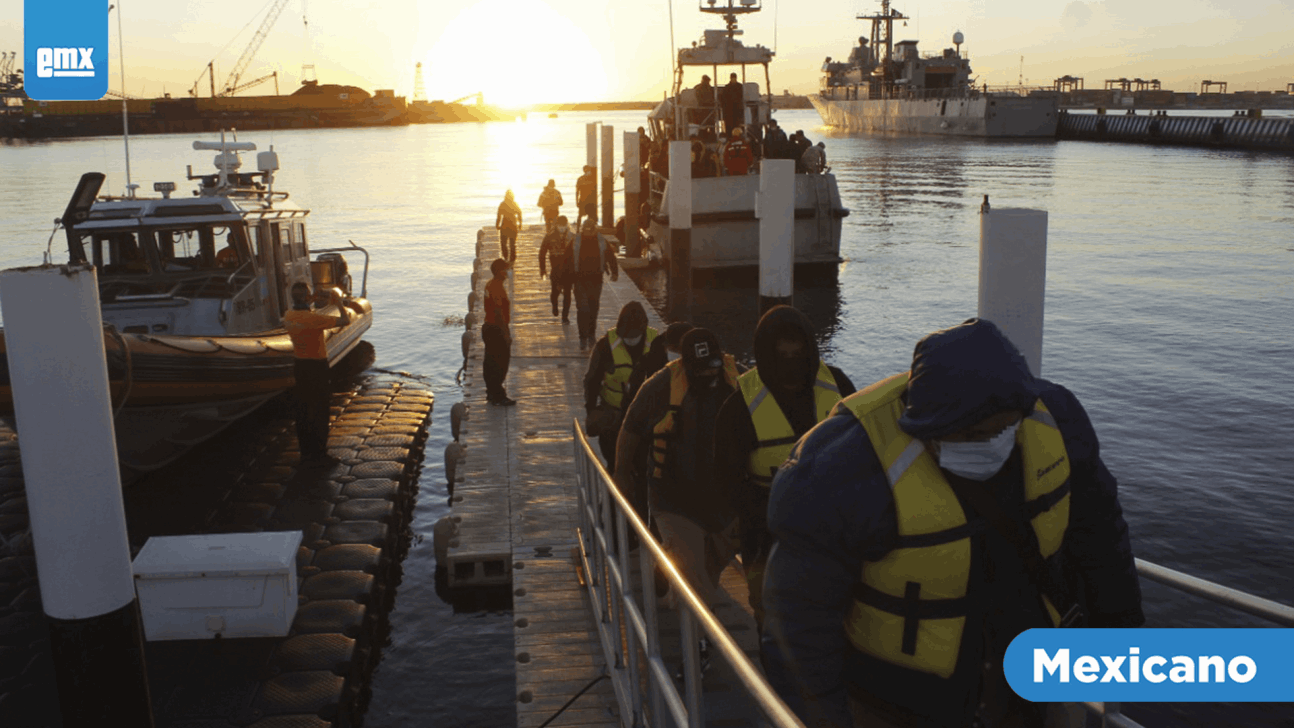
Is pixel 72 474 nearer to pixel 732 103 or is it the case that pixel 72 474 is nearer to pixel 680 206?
pixel 680 206

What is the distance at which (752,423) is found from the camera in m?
3.70

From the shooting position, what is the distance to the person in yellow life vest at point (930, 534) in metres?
2.04

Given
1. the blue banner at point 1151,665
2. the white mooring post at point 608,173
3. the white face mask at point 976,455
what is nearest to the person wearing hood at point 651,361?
the blue banner at point 1151,665

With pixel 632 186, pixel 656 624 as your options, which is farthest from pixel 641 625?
pixel 632 186

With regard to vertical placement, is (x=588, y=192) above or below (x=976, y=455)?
above

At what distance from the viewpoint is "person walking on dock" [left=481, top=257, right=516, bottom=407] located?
1079 centimetres

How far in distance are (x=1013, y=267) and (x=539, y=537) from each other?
12.8 ft

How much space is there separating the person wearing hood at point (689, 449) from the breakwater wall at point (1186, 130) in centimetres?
7542

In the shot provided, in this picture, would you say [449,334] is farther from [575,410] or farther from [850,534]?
[850,534]

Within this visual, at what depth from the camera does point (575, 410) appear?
10742 millimetres

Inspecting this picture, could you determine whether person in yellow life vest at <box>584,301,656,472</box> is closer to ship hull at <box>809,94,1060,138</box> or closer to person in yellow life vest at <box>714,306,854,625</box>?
person in yellow life vest at <box>714,306,854,625</box>

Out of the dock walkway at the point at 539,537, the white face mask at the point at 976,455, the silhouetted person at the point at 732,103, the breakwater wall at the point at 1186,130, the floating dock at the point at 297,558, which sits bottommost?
the floating dock at the point at 297,558

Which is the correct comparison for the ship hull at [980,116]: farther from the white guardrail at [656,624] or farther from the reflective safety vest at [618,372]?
the white guardrail at [656,624]

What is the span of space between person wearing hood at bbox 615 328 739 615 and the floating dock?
2.33 metres
